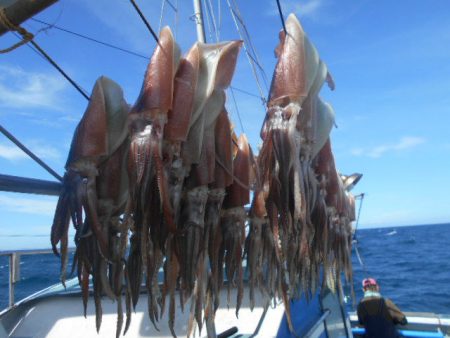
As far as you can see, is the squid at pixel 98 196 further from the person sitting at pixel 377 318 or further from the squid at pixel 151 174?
the person sitting at pixel 377 318

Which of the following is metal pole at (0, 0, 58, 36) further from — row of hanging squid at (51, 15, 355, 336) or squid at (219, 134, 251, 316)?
squid at (219, 134, 251, 316)

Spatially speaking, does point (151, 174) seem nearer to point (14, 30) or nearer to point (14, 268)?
point (14, 30)

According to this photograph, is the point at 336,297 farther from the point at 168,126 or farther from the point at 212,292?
the point at 168,126

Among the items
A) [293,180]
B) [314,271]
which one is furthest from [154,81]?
[314,271]

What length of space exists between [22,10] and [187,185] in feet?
4.63

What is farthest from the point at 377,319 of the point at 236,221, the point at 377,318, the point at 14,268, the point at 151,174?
the point at 151,174

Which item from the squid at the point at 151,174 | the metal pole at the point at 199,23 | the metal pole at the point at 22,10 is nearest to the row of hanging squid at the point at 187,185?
the squid at the point at 151,174

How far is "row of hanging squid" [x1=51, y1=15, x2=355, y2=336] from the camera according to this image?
233 cm

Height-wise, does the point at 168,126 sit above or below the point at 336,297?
above

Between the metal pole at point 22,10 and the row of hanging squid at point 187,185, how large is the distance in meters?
0.83

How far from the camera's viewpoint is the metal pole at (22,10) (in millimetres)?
1624

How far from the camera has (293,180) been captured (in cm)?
271

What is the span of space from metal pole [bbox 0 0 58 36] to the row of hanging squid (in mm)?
828

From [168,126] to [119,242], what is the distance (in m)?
0.83
